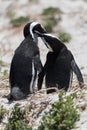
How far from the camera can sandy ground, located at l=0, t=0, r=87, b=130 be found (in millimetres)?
13156

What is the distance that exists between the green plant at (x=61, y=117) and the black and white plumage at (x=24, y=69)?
4.75ft

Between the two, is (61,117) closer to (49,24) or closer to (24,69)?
(24,69)

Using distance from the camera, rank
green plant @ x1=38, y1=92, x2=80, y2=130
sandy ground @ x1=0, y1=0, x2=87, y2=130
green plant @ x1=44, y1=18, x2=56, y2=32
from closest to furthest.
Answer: green plant @ x1=38, y1=92, x2=80, y2=130
sandy ground @ x1=0, y1=0, x2=87, y2=130
green plant @ x1=44, y1=18, x2=56, y2=32

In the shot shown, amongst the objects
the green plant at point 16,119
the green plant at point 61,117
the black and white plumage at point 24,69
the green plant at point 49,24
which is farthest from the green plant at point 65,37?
the green plant at point 61,117

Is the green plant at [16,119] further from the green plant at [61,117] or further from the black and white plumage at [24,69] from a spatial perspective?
the black and white plumage at [24,69]

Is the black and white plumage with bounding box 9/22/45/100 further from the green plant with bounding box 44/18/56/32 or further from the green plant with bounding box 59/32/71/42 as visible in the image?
the green plant with bounding box 44/18/56/32

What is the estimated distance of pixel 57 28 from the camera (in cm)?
1539

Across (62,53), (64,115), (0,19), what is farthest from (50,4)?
(64,115)

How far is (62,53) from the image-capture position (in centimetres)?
809

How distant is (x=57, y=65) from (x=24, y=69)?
1.45ft

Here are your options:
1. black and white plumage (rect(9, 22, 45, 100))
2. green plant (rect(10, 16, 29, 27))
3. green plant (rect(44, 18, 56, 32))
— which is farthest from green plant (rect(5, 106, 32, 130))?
green plant (rect(10, 16, 29, 27))

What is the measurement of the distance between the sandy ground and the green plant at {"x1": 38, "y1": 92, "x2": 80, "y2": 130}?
414 centimetres

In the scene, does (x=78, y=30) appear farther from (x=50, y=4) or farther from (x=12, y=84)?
(x=12, y=84)

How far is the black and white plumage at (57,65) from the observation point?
8.05 metres
